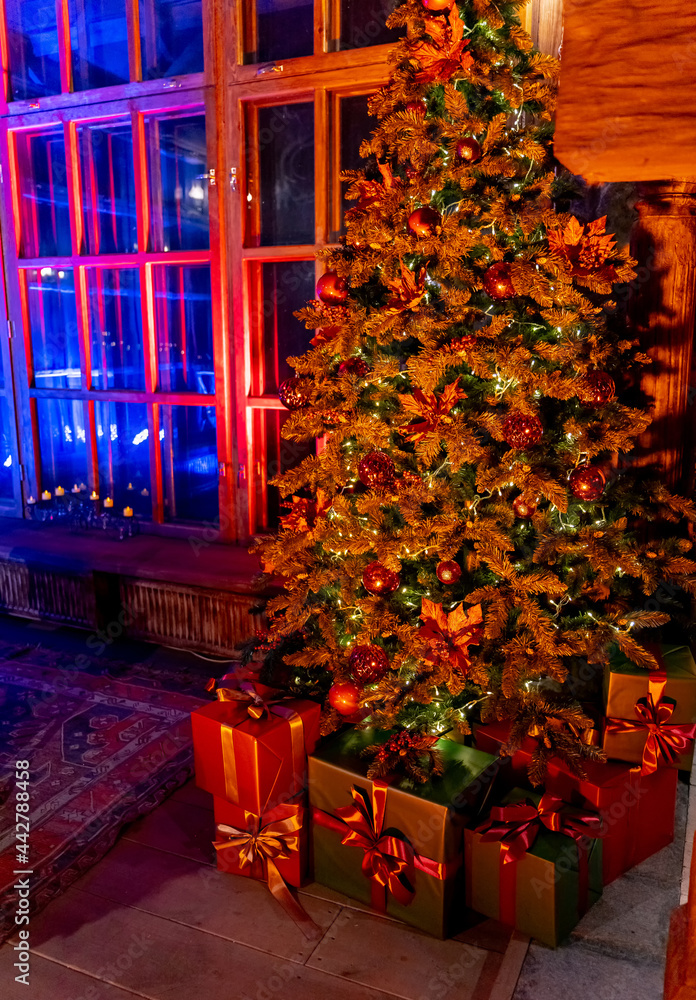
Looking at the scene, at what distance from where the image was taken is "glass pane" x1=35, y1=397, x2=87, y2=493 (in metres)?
3.88

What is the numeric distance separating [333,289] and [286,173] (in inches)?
52.3

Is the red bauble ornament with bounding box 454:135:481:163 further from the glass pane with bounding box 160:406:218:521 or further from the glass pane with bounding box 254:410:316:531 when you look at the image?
the glass pane with bounding box 160:406:218:521

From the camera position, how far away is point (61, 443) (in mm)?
3930

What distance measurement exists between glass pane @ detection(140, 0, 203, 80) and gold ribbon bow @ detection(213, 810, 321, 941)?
3.02 metres

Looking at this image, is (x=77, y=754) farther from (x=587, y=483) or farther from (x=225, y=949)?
(x=587, y=483)

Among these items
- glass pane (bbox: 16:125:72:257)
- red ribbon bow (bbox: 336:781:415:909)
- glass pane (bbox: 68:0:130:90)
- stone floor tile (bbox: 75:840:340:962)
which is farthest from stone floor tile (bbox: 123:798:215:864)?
glass pane (bbox: 68:0:130:90)

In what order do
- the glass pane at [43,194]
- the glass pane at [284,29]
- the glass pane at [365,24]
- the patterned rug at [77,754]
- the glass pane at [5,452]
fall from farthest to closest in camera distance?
the glass pane at [5,452] → the glass pane at [43,194] → the glass pane at [284,29] → the glass pane at [365,24] → the patterned rug at [77,754]

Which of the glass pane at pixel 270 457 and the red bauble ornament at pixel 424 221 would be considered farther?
the glass pane at pixel 270 457

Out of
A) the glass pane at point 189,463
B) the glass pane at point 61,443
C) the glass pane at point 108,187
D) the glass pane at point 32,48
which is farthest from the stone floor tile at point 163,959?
the glass pane at point 32,48

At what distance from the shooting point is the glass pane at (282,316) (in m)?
3.19

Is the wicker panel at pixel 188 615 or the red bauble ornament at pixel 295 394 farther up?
the red bauble ornament at pixel 295 394

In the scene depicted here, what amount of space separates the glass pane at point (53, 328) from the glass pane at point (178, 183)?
2.17ft

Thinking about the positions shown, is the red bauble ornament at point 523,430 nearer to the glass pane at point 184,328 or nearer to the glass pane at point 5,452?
the glass pane at point 184,328

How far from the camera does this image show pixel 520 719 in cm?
188
